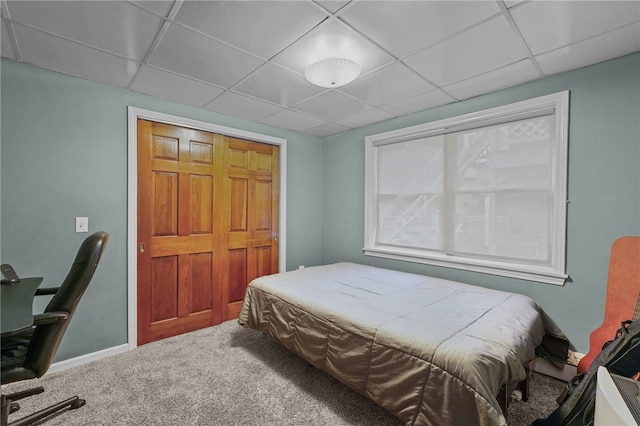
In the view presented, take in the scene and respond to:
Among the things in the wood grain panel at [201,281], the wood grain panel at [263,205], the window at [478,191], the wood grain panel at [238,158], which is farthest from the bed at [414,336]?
the wood grain panel at [238,158]

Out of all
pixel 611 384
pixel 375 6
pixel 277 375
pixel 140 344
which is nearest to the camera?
pixel 611 384

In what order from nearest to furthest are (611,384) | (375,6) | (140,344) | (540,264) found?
(611,384) < (375,6) < (540,264) < (140,344)

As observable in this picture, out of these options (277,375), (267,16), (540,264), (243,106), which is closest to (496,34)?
(267,16)

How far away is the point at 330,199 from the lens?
402 centimetres

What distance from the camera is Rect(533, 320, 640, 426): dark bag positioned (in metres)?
1.20

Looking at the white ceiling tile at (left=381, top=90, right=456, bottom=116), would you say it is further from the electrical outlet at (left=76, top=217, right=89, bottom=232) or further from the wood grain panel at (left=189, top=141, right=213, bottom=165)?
the electrical outlet at (left=76, top=217, right=89, bottom=232)

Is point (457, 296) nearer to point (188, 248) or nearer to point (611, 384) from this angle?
point (611, 384)

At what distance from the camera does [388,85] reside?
A: 7.93 feet

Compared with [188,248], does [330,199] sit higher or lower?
higher

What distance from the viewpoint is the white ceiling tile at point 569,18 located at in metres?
1.45

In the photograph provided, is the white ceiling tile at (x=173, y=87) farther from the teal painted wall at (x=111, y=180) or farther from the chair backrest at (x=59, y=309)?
the chair backrest at (x=59, y=309)

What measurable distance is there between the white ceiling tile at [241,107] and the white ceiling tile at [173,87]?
0.34 feet

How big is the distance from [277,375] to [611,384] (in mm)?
1996

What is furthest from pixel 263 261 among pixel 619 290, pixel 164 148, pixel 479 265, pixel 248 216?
pixel 619 290
